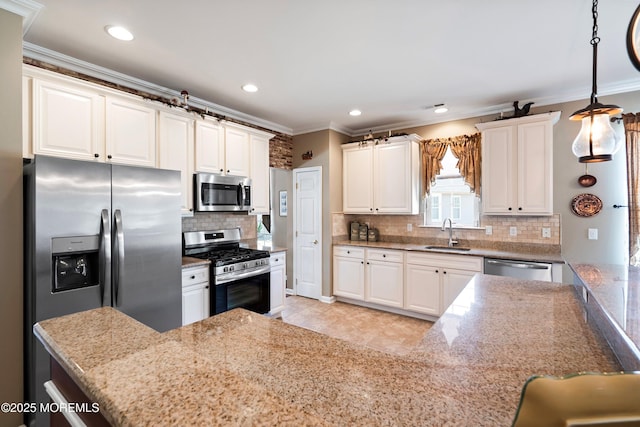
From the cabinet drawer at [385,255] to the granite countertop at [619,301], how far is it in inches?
87.0

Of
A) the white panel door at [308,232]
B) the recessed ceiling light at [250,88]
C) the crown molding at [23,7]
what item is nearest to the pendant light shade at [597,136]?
the recessed ceiling light at [250,88]

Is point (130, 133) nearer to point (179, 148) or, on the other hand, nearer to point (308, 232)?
point (179, 148)

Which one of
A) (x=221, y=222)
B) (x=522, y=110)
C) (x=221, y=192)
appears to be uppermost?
(x=522, y=110)

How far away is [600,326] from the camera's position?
4.10 ft

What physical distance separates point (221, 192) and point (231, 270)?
0.92 metres

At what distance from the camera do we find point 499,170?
11.7ft

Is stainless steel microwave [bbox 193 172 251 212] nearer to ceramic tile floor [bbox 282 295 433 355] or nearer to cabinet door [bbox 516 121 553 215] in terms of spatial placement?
ceramic tile floor [bbox 282 295 433 355]

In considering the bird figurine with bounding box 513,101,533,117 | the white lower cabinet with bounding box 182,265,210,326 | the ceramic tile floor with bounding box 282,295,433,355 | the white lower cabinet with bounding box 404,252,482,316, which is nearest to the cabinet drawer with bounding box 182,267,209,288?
the white lower cabinet with bounding box 182,265,210,326

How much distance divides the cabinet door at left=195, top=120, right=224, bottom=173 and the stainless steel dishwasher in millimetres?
3224

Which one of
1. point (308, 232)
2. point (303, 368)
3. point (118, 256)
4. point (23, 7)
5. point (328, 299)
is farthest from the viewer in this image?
point (308, 232)

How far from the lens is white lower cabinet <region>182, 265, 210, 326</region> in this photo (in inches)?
107

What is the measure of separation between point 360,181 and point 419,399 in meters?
4.05

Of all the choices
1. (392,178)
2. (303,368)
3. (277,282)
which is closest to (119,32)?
(303,368)

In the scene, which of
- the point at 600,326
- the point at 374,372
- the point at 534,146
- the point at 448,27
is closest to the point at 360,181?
the point at 534,146
